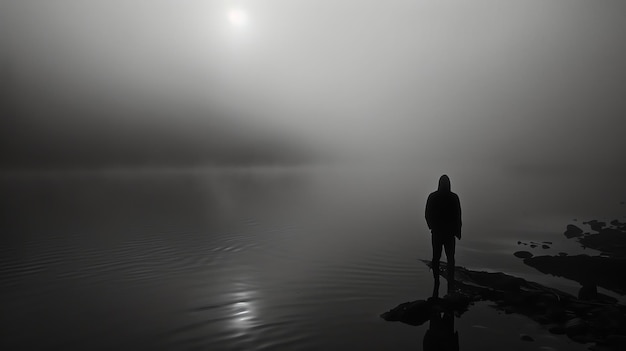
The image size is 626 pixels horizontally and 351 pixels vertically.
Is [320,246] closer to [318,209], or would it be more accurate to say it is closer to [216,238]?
[216,238]

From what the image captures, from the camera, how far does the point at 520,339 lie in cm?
1205

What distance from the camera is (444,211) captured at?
15000 mm

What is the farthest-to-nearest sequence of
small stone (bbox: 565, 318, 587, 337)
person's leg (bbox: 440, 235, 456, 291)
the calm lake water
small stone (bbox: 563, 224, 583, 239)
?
1. small stone (bbox: 563, 224, 583, 239)
2. person's leg (bbox: 440, 235, 456, 291)
3. the calm lake water
4. small stone (bbox: 565, 318, 587, 337)

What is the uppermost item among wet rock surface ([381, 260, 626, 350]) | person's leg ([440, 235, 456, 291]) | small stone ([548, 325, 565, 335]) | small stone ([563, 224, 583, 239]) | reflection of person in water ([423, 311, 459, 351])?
small stone ([563, 224, 583, 239])

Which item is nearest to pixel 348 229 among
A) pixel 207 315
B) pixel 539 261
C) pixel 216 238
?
pixel 216 238

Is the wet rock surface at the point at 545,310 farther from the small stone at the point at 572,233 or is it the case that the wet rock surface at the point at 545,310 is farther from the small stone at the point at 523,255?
the small stone at the point at 572,233

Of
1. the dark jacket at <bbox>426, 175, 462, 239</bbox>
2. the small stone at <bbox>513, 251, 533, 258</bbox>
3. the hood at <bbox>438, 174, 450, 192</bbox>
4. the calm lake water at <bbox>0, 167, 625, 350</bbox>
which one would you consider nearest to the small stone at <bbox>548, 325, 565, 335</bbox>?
the calm lake water at <bbox>0, 167, 625, 350</bbox>

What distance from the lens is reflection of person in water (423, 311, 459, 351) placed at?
11.5 m

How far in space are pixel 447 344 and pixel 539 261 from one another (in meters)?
18.0

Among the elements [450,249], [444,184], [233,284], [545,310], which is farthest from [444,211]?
[233,284]

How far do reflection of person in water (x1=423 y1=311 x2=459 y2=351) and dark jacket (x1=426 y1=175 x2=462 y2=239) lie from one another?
133 inches

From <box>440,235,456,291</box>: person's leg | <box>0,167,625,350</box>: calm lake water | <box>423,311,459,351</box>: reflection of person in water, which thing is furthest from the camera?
<box>440,235,456,291</box>: person's leg

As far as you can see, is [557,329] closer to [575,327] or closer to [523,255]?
[575,327]

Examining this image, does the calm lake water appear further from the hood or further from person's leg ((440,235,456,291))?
the hood
